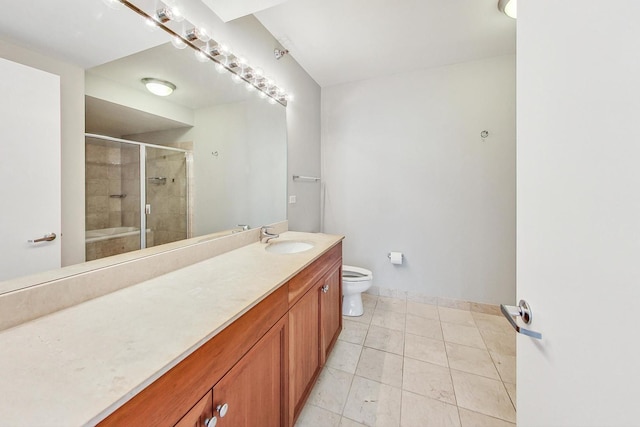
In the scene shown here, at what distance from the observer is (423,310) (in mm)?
2426

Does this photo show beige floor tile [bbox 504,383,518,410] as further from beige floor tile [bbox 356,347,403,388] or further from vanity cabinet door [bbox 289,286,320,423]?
vanity cabinet door [bbox 289,286,320,423]

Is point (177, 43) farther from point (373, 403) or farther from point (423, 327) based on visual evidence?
point (423, 327)

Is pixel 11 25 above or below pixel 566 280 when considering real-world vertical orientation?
above

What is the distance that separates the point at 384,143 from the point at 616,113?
2369 mm

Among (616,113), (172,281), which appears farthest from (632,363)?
(172,281)

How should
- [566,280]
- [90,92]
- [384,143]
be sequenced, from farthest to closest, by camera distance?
[384,143]
[90,92]
[566,280]

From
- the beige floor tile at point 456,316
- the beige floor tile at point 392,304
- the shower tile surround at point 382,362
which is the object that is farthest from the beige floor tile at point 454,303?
the beige floor tile at point 392,304

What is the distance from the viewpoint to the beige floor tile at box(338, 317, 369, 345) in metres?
1.94

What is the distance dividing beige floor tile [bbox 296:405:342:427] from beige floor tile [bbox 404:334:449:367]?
751mm

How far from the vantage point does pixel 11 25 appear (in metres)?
0.70

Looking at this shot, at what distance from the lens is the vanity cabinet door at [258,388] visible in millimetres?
717

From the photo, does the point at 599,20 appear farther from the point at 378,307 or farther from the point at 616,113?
the point at 378,307

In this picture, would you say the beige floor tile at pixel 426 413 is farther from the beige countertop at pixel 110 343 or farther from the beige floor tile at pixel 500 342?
the beige countertop at pixel 110 343

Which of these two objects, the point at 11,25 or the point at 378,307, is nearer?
the point at 11,25
